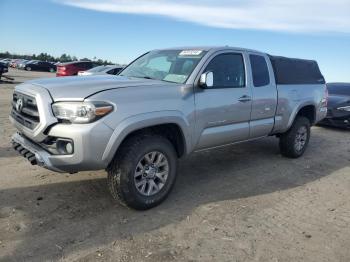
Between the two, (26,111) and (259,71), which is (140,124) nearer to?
(26,111)

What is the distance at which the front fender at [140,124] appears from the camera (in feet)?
13.3

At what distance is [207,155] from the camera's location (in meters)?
7.22

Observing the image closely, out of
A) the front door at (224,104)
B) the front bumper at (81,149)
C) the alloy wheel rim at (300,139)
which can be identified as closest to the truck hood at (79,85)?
the front bumper at (81,149)

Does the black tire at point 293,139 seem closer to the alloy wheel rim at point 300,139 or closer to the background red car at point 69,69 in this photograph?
the alloy wheel rim at point 300,139

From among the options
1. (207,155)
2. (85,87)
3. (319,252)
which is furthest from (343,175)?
(85,87)

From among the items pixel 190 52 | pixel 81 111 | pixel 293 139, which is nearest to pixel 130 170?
pixel 81 111

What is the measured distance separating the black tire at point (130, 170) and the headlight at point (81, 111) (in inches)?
20.9

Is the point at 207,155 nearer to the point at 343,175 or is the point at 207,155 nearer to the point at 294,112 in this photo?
the point at 294,112

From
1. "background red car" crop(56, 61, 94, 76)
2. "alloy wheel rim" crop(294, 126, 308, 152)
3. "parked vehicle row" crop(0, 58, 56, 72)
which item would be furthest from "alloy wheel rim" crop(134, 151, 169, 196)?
"parked vehicle row" crop(0, 58, 56, 72)

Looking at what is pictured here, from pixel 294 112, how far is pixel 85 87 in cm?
416

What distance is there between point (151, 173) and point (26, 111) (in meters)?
1.57

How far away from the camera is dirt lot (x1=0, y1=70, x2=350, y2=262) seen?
12.1 ft

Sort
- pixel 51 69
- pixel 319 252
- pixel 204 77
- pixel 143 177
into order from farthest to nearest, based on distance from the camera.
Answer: pixel 51 69 → pixel 204 77 → pixel 143 177 → pixel 319 252

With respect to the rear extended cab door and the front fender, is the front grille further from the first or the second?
the rear extended cab door
